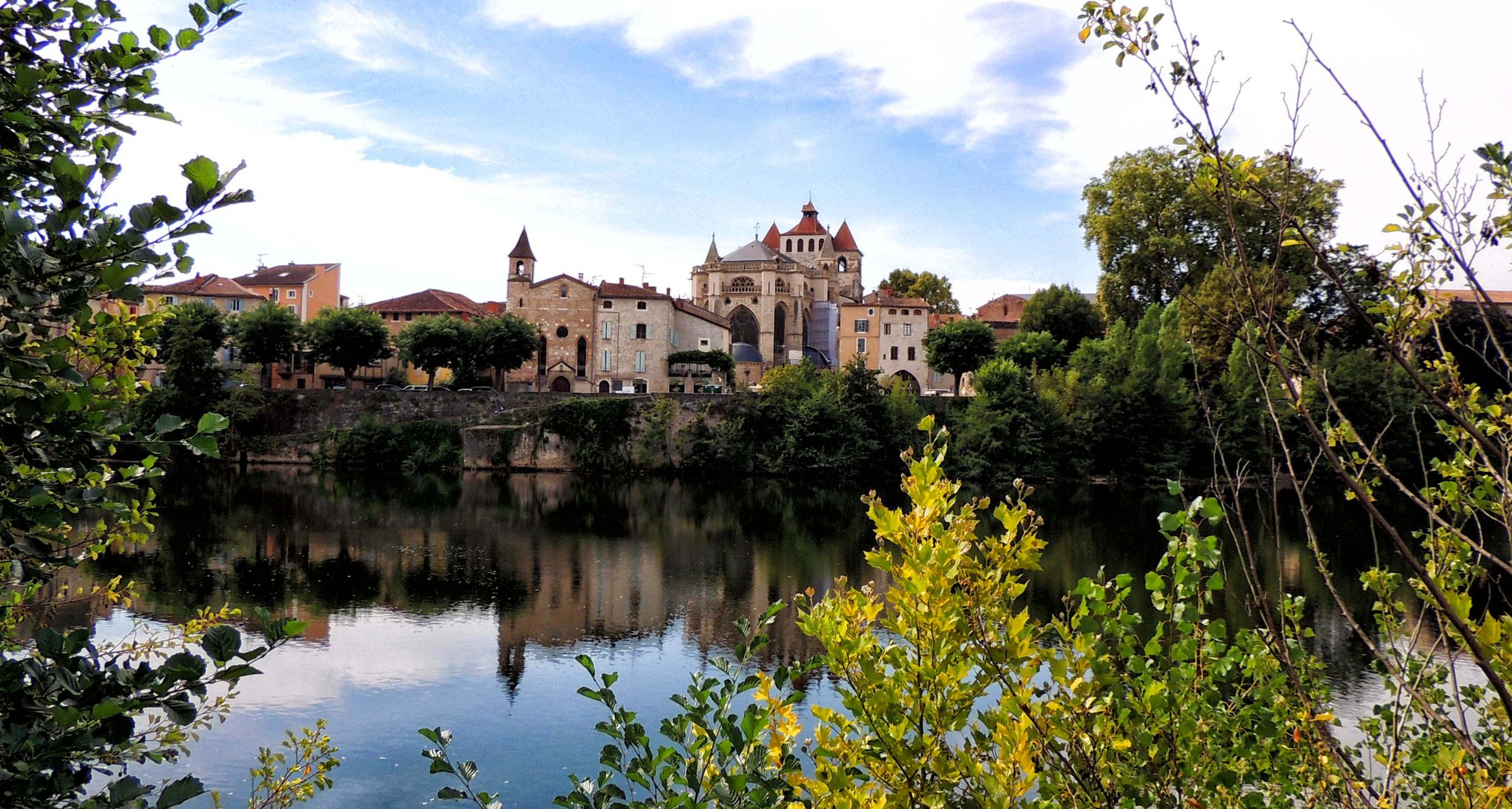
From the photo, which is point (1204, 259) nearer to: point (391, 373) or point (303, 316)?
point (391, 373)

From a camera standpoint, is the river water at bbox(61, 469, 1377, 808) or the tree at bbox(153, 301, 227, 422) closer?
the river water at bbox(61, 469, 1377, 808)

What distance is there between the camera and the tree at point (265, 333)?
52.2 meters

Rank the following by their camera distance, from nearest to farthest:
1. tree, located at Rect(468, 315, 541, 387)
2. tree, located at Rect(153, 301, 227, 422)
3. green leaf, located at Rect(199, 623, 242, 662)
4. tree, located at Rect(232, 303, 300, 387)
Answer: green leaf, located at Rect(199, 623, 242, 662) → tree, located at Rect(153, 301, 227, 422) → tree, located at Rect(232, 303, 300, 387) → tree, located at Rect(468, 315, 541, 387)

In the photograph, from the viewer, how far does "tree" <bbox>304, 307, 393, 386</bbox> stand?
53969 mm

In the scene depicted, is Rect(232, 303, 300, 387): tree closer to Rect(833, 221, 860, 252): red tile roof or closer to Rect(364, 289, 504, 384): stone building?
Rect(364, 289, 504, 384): stone building

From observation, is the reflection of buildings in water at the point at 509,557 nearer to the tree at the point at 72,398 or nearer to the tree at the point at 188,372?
the tree at the point at 188,372

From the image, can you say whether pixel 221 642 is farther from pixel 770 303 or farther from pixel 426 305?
pixel 770 303

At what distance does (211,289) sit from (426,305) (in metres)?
11.8

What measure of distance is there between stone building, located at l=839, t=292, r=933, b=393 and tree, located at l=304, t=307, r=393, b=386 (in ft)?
87.1

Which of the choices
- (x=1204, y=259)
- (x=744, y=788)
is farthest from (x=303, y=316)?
(x=744, y=788)

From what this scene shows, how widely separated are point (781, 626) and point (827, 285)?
63617 millimetres

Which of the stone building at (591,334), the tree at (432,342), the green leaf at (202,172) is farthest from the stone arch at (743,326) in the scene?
the green leaf at (202,172)

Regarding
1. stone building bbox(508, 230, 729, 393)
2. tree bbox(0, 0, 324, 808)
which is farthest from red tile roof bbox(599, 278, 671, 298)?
tree bbox(0, 0, 324, 808)

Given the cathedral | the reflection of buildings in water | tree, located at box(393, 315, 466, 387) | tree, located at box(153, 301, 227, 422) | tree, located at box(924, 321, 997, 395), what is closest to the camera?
the reflection of buildings in water
